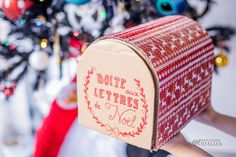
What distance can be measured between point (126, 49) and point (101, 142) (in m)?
0.59

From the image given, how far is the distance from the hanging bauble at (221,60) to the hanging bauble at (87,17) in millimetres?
387

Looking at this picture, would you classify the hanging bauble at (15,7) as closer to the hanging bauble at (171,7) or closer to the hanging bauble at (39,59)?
the hanging bauble at (39,59)

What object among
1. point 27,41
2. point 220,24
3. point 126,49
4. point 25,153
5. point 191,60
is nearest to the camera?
point 126,49

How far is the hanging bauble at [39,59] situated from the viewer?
127 centimetres

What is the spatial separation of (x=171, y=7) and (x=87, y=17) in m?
0.29

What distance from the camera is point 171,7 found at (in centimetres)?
110

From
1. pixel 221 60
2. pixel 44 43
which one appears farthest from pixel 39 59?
pixel 221 60

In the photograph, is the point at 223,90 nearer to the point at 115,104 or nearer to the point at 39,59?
the point at 115,104

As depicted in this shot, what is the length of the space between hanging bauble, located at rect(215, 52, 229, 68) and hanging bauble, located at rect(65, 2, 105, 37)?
0.39 metres

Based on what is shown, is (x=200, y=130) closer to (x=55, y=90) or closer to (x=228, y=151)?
(x=228, y=151)

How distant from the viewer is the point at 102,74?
2.77 feet

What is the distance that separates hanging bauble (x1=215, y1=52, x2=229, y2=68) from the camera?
111 centimetres

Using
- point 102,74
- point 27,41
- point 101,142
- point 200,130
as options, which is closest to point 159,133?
point 102,74

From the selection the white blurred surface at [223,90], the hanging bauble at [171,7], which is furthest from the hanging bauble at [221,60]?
the hanging bauble at [171,7]
